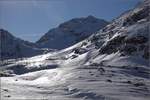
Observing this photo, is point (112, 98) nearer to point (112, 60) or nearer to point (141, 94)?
point (141, 94)

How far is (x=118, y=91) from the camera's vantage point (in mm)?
37156

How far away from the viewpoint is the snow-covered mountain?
114 ft

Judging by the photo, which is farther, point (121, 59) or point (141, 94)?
point (121, 59)

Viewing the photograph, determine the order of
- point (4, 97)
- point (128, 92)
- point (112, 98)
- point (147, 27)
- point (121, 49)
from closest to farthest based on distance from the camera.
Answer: point (4, 97) → point (112, 98) → point (128, 92) → point (121, 49) → point (147, 27)

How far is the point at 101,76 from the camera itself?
53062mm

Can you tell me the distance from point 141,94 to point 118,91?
268 centimetres

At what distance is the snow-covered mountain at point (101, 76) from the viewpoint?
114ft

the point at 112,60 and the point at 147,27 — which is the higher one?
the point at 147,27

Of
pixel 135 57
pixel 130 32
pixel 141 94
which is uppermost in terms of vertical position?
pixel 130 32

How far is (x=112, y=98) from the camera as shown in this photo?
105ft

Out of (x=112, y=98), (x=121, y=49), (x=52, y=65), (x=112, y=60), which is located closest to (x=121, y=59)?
(x=112, y=60)

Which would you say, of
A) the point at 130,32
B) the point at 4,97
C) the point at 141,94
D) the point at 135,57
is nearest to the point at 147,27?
the point at 130,32

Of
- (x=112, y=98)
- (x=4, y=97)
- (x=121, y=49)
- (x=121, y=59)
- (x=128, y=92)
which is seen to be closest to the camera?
(x=4, y=97)

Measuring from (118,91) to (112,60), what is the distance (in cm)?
5754
